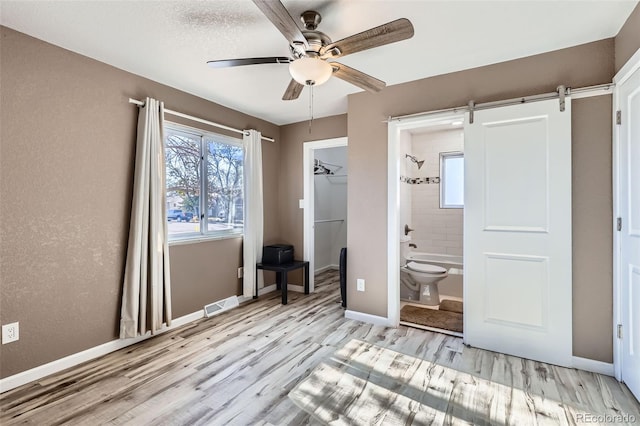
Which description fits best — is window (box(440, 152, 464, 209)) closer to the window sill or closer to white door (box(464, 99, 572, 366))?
white door (box(464, 99, 572, 366))

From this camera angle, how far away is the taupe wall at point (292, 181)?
14.1ft

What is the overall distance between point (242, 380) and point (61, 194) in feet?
6.38

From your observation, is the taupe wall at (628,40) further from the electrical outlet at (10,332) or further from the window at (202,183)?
the electrical outlet at (10,332)

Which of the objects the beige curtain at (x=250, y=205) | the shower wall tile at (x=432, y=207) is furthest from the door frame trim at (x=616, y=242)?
the beige curtain at (x=250, y=205)

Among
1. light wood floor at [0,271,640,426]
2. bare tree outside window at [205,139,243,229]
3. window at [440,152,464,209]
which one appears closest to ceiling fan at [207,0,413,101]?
bare tree outside window at [205,139,243,229]

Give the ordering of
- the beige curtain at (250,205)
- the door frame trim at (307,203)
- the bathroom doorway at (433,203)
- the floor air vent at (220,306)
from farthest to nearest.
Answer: the door frame trim at (307,203), the bathroom doorway at (433,203), the beige curtain at (250,205), the floor air vent at (220,306)

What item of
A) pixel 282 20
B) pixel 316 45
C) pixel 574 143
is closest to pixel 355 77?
pixel 316 45

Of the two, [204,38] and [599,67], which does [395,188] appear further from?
[204,38]

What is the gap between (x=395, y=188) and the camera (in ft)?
9.78

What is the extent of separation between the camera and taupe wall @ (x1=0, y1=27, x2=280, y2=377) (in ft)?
6.63

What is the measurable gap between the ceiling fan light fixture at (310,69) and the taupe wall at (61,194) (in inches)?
70.8

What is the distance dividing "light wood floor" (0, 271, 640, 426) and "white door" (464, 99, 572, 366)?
227mm

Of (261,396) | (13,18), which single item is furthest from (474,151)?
(13,18)

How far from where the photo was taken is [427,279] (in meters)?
Result: 3.62
